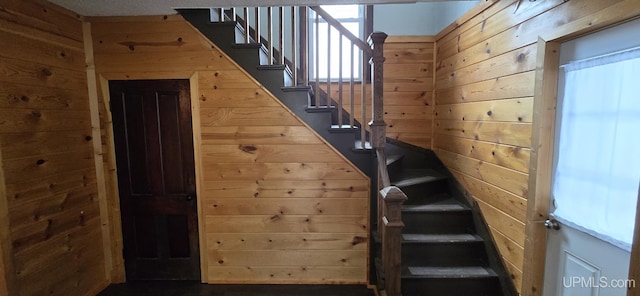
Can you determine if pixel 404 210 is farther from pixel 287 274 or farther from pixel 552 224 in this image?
pixel 287 274

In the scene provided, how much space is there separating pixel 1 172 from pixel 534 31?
3.37 m

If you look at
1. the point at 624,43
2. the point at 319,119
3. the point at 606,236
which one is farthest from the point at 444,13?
the point at 606,236

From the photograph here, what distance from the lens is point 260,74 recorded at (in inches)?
101

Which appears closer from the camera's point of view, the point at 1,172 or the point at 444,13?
the point at 1,172

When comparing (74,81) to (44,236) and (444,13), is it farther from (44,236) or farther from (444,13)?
(444,13)

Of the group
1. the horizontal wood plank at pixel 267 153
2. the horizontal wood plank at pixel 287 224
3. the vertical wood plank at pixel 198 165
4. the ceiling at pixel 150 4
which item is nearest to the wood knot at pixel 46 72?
the ceiling at pixel 150 4

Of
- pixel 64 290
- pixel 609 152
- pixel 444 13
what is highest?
pixel 444 13

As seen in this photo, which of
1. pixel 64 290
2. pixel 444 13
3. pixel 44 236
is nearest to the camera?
pixel 44 236

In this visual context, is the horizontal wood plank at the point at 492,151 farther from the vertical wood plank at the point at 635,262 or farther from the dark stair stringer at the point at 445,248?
the vertical wood plank at the point at 635,262

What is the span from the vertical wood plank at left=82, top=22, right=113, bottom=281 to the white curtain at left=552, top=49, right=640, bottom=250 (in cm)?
344

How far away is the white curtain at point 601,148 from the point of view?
1.32 m

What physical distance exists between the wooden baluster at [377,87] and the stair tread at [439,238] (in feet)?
2.71

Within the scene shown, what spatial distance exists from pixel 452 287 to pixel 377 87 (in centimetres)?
165

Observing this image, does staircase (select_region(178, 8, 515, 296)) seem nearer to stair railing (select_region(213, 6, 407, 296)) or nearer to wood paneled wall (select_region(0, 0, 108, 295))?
stair railing (select_region(213, 6, 407, 296))
